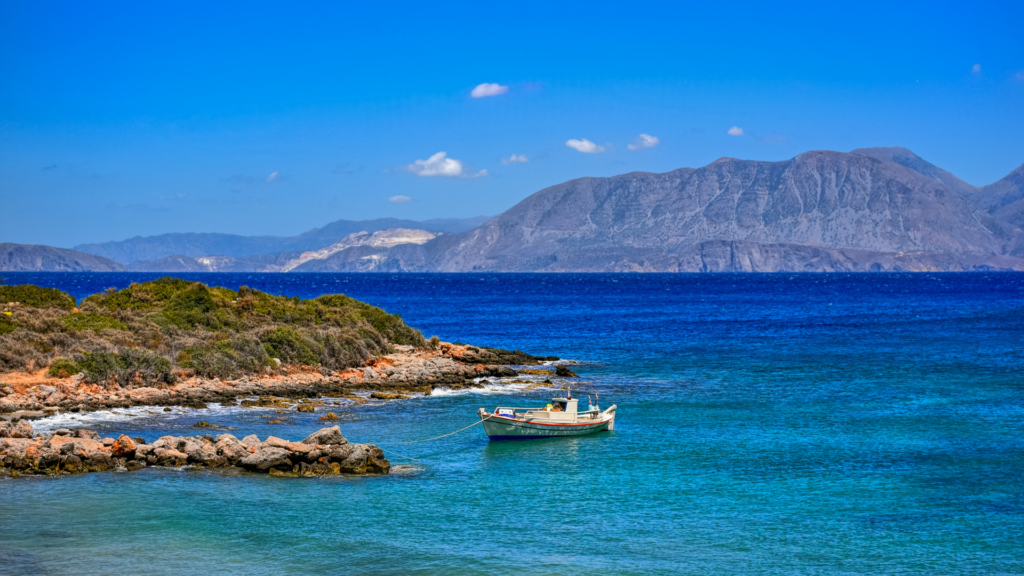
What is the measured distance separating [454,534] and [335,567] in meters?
3.28

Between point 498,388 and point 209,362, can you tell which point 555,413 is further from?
point 209,362

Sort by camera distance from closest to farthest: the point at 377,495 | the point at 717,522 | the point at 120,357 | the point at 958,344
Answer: the point at 717,522
the point at 377,495
the point at 120,357
the point at 958,344

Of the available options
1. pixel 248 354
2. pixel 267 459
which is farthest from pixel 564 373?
pixel 267 459

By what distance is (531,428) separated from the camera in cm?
3291

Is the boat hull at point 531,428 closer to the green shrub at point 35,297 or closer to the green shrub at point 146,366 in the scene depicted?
the green shrub at point 146,366

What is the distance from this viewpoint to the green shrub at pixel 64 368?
124 feet

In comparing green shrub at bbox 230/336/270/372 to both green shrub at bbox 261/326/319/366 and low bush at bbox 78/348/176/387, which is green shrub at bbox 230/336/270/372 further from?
low bush at bbox 78/348/176/387

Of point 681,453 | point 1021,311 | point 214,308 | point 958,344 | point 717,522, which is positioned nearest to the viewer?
point 717,522

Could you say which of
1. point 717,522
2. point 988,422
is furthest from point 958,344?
point 717,522

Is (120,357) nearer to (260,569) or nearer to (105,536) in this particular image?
(105,536)

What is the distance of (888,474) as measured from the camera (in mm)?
26844

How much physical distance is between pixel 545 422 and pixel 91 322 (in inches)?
1037

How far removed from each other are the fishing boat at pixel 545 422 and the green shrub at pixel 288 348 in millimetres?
16260

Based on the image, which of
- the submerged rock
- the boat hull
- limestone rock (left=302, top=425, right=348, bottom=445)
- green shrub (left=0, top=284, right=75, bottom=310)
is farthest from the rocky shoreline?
green shrub (left=0, top=284, right=75, bottom=310)
